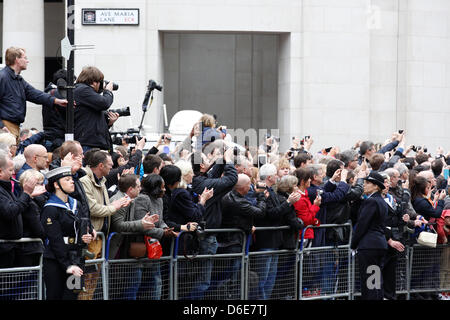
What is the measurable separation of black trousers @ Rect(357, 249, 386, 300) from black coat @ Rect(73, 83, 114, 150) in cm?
401

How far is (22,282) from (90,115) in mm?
3606

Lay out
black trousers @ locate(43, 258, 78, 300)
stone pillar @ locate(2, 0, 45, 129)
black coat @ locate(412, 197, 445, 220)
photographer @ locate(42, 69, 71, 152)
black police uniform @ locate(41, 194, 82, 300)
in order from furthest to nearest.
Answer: stone pillar @ locate(2, 0, 45, 129)
black coat @ locate(412, 197, 445, 220)
photographer @ locate(42, 69, 71, 152)
black trousers @ locate(43, 258, 78, 300)
black police uniform @ locate(41, 194, 82, 300)

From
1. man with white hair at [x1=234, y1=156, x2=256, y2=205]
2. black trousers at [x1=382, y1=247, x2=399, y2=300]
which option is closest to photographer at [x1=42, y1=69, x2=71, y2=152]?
man with white hair at [x1=234, y1=156, x2=256, y2=205]

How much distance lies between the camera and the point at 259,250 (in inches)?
470

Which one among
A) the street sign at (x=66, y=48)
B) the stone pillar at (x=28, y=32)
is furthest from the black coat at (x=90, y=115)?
the stone pillar at (x=28, y=32)

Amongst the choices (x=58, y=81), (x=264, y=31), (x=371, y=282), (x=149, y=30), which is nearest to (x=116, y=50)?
(x=149, y=30)

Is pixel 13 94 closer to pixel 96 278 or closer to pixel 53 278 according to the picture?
pixel 96 278

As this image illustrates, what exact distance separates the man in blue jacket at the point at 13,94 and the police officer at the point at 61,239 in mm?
2992

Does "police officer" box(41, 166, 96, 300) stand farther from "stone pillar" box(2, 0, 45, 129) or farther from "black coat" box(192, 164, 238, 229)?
"stone pillar" box(2, 0, 45, 129)

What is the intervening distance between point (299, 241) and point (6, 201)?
4.87 meters

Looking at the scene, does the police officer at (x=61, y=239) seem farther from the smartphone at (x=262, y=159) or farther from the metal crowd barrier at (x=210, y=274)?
the smartphone at (x=262, y=159)

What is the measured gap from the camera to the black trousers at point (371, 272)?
12.2m

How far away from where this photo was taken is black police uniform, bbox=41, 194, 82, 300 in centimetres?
913

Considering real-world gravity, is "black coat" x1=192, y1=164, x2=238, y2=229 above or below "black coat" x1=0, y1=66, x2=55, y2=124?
below
